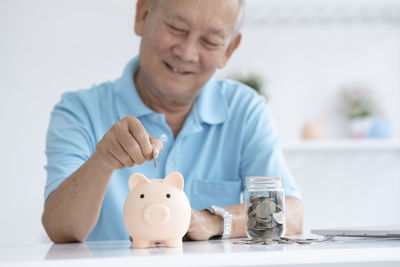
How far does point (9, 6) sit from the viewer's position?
304 centimetres

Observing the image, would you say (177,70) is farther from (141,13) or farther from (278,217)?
(278,217)

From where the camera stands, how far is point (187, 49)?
141 centimetres

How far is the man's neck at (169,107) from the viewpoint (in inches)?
62.6

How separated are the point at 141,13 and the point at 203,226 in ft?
2.50

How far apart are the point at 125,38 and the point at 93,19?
0.22 meters

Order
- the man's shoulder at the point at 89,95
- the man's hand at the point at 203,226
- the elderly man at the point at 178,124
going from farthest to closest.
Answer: the man's shoulder at the point at 89,95, the elderly man at the point at 178,124, the man's hand at the point at 203,226

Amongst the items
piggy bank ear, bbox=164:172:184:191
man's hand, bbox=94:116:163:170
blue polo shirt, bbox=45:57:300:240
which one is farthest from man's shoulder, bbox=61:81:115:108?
→ piggy bank ear, bbox=164:172:184:191

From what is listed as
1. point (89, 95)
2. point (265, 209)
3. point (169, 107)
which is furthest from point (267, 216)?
point (89, 95)

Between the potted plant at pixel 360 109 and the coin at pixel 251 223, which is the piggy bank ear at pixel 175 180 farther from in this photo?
the potted plant at pixel 360 109

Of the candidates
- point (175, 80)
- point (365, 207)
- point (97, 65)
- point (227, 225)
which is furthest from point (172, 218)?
point (365, 207)

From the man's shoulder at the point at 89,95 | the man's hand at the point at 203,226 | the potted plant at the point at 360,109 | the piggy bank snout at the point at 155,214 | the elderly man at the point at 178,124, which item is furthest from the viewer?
the potted plant at the point at 360,109

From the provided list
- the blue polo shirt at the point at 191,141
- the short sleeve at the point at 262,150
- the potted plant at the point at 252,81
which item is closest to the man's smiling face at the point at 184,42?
the blue polo shirt at the point at 191,141

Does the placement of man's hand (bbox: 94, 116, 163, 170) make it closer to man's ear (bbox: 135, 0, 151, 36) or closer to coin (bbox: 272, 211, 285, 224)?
coin (bbox: 272, 211, 285, 224)

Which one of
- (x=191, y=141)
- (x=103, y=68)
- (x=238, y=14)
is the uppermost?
(x=103, y=68)
